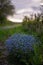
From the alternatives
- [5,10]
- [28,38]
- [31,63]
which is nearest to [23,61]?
[31,63]

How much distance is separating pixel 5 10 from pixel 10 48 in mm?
16593

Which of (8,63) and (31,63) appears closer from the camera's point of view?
(31,63)

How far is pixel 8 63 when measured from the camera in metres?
5.40

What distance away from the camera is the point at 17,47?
5.12 meters

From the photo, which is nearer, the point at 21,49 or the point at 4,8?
the point at 21,49

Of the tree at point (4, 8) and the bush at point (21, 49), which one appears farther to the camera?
the tree at point (4, 8)

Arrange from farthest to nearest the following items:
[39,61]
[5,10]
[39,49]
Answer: [5,10] → [39,49] → [39,61]

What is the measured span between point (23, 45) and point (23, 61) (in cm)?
33

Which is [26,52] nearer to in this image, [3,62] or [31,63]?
[31,63]

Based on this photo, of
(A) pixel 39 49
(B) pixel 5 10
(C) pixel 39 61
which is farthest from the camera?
(B) pixel 5 10

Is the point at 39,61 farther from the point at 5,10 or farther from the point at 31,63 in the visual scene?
the point at 5,10

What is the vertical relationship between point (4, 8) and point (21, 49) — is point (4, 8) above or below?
above

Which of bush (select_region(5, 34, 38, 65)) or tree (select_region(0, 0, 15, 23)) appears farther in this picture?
tree (select_region(0, 0, 15, 23))

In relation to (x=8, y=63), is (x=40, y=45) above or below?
above
